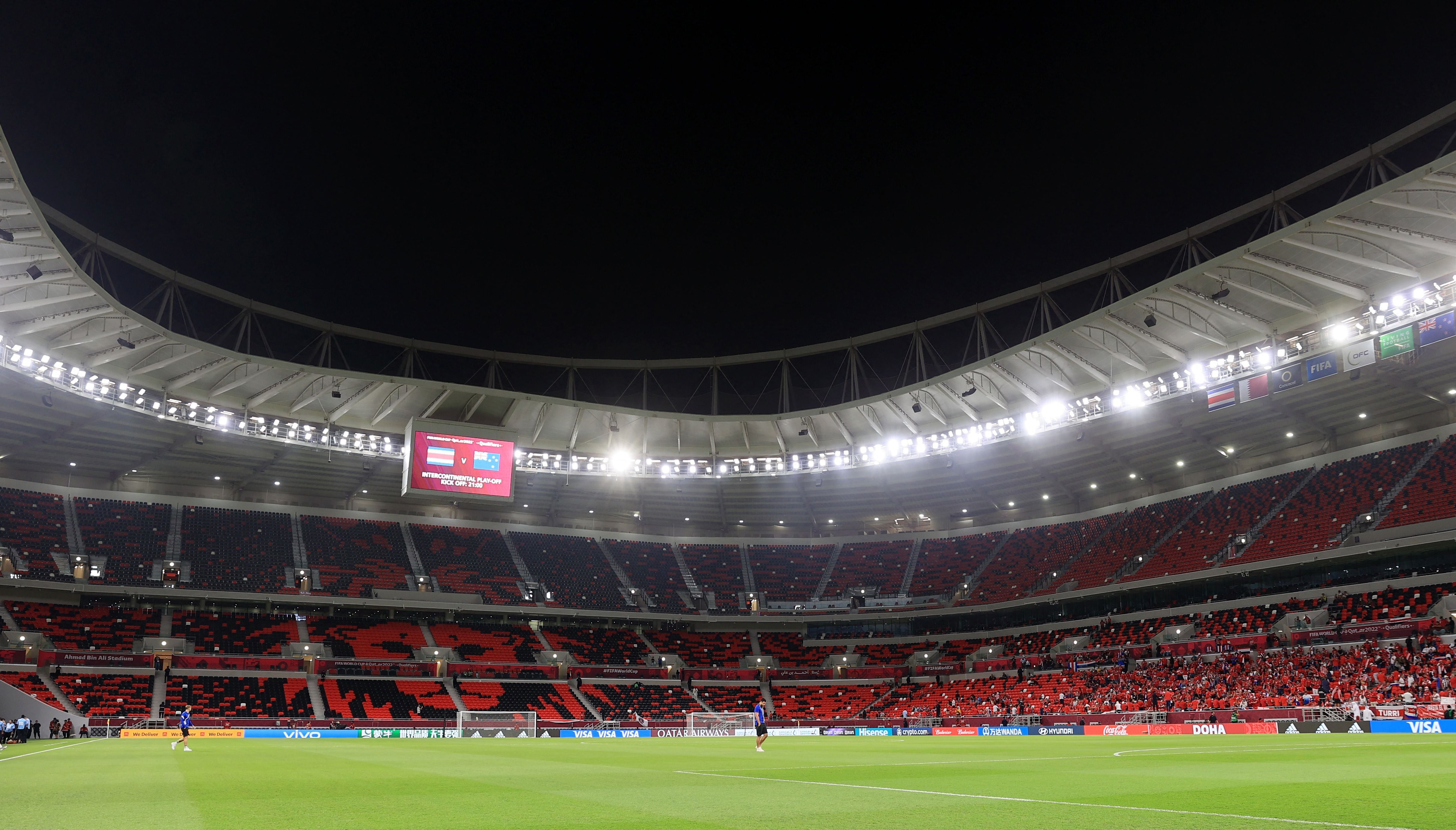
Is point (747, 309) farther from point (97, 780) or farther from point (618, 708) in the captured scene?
point (97, 780)

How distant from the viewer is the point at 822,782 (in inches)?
515

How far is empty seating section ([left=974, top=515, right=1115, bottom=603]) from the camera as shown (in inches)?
2274

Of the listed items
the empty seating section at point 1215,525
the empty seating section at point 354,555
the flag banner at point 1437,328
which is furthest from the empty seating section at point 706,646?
the flag banner at point 1437,328

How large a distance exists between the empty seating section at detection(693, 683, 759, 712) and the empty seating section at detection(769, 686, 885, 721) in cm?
52

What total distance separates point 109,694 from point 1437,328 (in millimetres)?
56970

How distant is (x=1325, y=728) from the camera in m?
31.0

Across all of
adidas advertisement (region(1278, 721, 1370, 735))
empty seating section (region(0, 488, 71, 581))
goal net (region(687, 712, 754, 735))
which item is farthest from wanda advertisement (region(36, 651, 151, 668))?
adidas advertisement (region(1278, 721, 1370, 735))

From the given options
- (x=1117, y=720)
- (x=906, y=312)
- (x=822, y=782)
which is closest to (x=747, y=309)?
(x=906, y=312)

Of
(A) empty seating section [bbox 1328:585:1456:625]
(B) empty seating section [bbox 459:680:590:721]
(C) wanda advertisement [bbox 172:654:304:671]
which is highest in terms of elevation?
(A) empty seating section [bbox 1328:585:1456:625]

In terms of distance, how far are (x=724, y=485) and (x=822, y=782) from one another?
48.0 metres

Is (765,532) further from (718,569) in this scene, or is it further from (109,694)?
(109,694)

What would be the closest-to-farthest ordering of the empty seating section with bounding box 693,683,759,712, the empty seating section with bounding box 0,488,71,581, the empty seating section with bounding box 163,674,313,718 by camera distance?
the empty seating section with bounding box 163,674,313,718 < the empty seating section with bounding box 0,488,71,581 < the empty seating section with bounding box 693,683,759,712

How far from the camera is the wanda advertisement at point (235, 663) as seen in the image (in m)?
47.9

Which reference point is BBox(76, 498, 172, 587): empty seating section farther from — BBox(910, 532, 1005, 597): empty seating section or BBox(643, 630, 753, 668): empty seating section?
BBox(910, 532, 1005, 597): empty seating section
